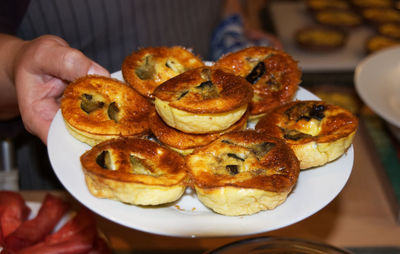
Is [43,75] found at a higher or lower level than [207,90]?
lower

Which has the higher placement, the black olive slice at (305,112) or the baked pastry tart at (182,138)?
the black olive slice at (305,112)

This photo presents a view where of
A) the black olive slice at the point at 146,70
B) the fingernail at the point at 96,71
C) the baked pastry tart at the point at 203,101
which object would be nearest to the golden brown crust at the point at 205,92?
the baked pastry tart at the point at 203,101

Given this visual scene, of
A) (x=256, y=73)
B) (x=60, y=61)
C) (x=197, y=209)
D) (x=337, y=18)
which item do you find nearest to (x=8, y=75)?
(x=60, y=61)

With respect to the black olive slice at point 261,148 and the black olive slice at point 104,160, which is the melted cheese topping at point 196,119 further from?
the black olive slice at point 104,160

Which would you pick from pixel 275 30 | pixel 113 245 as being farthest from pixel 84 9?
pixel 275 30

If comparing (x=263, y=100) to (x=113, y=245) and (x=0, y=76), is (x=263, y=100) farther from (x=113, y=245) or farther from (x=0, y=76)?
(x=0, y=76)

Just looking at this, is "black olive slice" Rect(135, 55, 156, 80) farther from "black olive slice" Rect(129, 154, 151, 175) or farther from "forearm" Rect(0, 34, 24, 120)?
"forearm" Rect(0, 34, 24, 120)

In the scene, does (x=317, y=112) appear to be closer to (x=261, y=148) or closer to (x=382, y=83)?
(x=261, y=148)
